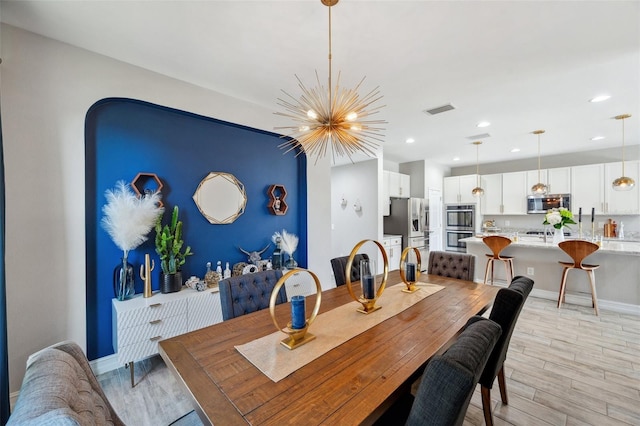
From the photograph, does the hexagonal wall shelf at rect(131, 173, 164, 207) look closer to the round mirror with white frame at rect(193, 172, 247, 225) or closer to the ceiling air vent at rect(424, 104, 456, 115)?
the round mirror with white frame at rect(193, 172, 247, 225)

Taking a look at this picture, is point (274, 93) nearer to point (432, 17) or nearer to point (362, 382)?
point (432, 17)

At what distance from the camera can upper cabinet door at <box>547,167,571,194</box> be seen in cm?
583

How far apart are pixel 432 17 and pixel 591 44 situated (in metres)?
1.48

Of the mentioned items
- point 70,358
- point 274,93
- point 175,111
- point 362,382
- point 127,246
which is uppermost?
point 274,93

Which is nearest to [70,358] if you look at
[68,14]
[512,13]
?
[68,14]

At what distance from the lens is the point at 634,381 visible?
2.20m

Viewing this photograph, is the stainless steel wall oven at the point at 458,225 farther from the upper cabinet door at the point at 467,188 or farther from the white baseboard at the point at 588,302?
the white baseboard at the point at 588,302

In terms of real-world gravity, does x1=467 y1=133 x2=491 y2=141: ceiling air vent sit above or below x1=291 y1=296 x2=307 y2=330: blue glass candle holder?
above

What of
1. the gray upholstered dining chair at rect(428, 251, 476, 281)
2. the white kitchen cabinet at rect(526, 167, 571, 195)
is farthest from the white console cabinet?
the white kitchen cabinet at rect(526, 167, 571, 195)

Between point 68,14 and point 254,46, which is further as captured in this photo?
point 254,46

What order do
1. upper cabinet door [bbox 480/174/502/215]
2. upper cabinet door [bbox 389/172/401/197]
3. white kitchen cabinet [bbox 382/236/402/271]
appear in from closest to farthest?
white kitchen cabinet [bbox 382/236/402/271] → upper cabinet door [bbox 389/172/401/197] → upper cabinet door [bbox 480/174/502/215]

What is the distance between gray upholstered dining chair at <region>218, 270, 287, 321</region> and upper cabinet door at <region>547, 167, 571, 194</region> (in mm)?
6870

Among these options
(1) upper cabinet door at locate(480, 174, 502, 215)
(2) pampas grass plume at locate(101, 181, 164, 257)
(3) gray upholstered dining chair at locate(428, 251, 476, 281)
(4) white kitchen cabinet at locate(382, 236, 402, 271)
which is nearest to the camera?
(2) pampas grass plume at locate(101, 181, 164, 257)

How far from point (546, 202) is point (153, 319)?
7.61 metres
